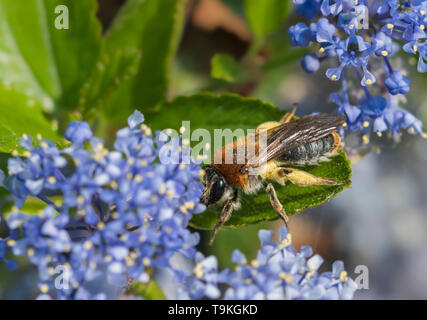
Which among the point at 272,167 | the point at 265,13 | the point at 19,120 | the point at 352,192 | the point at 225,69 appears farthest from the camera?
the point at 352,192

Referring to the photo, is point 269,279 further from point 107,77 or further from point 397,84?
point 107,77

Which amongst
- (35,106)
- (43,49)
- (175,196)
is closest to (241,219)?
(175,196)

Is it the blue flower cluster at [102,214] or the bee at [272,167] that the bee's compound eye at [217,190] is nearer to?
the bee at [272,167]

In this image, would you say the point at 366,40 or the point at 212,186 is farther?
the point at 366,40

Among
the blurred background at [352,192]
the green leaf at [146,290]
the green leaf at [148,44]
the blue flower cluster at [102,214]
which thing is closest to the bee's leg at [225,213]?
the blue flower cluster at [102,214]

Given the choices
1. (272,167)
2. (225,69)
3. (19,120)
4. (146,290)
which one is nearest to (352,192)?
(225,69)

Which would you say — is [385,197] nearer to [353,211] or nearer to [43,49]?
[353,211]
